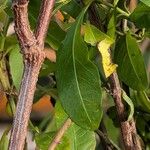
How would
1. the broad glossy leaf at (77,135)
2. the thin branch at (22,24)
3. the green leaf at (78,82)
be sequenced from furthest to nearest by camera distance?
the broad glossy leaf at (77,135), the green leaf at (78,82), the thin branch at (22,24)

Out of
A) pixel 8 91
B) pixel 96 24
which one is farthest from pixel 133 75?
pixel 8 91

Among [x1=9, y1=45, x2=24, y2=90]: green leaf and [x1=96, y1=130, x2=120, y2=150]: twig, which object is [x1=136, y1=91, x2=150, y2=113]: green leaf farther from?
[x1=9, y1=45, x2=24, y2=90]: green leaf

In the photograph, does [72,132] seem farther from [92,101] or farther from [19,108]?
[19,108]

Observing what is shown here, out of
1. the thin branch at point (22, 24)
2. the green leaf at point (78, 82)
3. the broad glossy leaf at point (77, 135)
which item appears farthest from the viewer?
the broad glossy leaf at point (77, 135)

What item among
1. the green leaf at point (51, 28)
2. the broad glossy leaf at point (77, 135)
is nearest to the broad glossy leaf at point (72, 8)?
the green leaf at point (51, 28)

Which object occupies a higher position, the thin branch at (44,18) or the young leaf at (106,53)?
the thin branch at (44,18)

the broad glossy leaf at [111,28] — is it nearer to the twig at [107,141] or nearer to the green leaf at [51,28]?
the green leaf at [51,28]

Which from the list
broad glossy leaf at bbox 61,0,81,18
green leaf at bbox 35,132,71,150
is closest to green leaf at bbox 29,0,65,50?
broad glossy leaf at bbox 61,0,81,18
